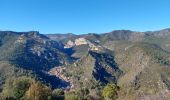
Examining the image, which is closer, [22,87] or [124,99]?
[124,99]

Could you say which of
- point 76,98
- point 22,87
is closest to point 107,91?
point 76,98

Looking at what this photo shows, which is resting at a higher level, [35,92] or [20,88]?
[35,92]

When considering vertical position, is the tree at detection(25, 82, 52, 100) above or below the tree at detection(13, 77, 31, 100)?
above

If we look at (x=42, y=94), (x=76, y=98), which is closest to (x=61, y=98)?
(x=76, y=98)

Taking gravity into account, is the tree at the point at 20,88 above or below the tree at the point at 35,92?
below

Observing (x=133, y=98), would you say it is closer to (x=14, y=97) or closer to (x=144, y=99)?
(x=144, y=99)

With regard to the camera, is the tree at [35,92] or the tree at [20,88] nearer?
the tree at [35,92]

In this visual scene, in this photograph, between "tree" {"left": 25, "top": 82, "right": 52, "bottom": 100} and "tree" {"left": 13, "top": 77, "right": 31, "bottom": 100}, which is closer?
"tree" {"left": 25, "top": 82, "right": 52, "bottom": 100}

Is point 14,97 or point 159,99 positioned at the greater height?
point 159,99

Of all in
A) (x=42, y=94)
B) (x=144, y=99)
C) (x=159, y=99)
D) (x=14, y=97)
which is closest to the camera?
(x=159, y=99)

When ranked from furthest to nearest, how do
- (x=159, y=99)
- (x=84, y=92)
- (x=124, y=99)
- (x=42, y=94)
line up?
(x=84, y=92)
(x=42, y=94)
(x=124, y=99)
(x=159, y=99)

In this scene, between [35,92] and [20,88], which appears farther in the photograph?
[20,88]
